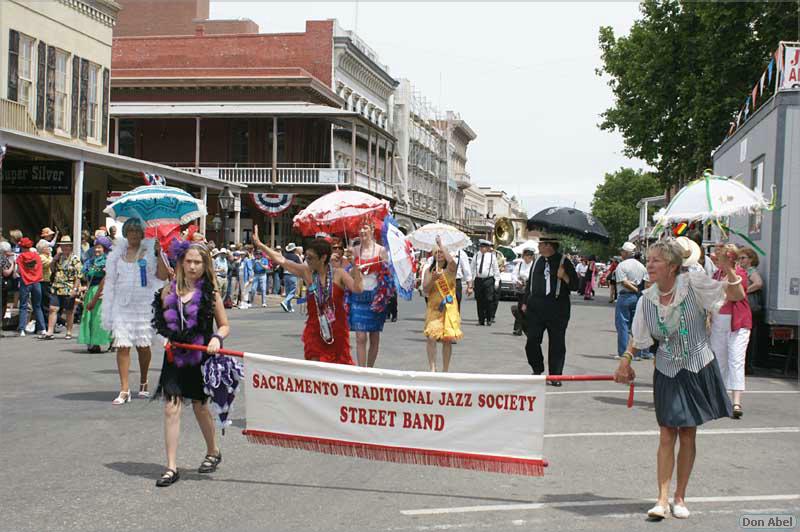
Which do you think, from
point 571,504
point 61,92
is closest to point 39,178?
point 61,92

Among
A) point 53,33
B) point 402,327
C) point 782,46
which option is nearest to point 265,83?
point 53,33

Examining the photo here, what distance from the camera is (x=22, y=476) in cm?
691

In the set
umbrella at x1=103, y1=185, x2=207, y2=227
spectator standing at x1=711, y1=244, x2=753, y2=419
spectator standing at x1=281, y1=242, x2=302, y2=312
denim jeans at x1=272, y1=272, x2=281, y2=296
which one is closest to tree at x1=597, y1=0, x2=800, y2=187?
denim jeans at x1=272, y1=272, x2=281, y2=296

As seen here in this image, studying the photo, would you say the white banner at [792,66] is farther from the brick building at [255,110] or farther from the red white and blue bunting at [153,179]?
the brick building at [255,110]

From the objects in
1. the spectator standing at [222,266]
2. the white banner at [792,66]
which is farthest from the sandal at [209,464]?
the spectator standing at [222,266]

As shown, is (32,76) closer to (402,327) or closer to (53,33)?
(53,33)

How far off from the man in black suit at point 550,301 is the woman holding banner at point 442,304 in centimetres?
102

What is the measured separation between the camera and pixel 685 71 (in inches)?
1460

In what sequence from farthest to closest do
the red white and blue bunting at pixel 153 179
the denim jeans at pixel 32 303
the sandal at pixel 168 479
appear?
the red white and blue bunting at pixel 153 179 → the denim jeans at pixel 32 303 → the sandal at pixel 168 479

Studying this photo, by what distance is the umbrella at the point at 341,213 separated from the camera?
11141 mm

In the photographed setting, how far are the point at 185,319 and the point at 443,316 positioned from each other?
595cm

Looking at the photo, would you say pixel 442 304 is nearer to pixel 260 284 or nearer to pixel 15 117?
Result: pixel 15 117

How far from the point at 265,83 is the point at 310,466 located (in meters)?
42.6

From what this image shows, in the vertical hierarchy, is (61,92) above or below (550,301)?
above
